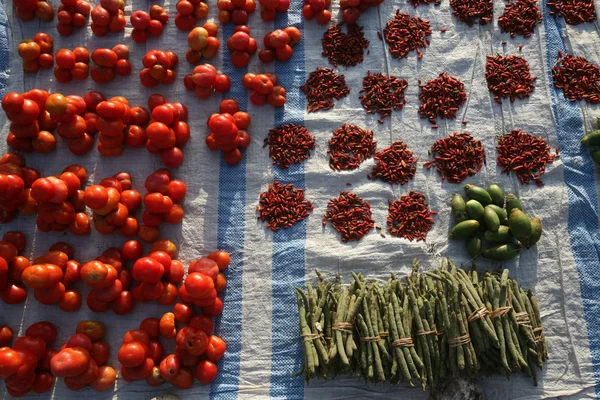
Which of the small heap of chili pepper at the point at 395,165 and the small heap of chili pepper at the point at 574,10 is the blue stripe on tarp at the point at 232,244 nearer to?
the small heap of chili pepper at the point at 395,165

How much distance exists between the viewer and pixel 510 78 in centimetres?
407

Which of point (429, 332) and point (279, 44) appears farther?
point (279, 44)

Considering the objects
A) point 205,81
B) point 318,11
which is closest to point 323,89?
point 318,11

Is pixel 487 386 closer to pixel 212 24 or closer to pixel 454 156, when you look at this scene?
pixel 454 156

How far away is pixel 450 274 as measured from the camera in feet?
11.3

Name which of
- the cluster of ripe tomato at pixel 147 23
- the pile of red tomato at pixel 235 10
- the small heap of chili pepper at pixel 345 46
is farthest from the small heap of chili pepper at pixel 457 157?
the cluster of ripe tomato at pixel 147 23

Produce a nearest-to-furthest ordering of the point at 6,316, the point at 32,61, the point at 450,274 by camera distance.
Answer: the point at 450,274 → the point at 6,316 → the point at 32,61

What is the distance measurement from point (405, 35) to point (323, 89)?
3.04 feet

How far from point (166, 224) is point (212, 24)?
1.88m

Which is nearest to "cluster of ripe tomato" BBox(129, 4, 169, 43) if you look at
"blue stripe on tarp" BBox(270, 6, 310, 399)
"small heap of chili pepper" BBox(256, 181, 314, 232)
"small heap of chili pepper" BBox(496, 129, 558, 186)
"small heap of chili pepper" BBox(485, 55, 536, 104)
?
"blue stripe on tarp" BBox(270, 6, 310, 399)

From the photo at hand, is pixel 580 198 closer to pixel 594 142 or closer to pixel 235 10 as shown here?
pixel 594 142

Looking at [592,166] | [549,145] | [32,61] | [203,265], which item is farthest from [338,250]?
[32,61]

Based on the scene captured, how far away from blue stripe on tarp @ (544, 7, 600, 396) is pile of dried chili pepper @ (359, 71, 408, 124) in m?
1.35

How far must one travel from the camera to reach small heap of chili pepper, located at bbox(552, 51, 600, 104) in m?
4.04
